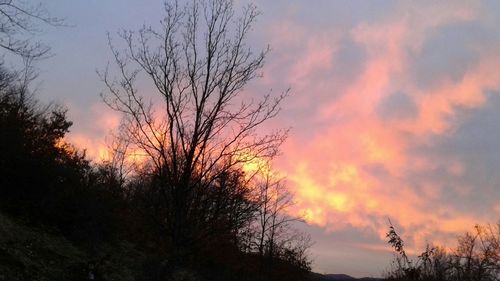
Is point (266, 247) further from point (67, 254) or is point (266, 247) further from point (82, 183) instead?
point (67, 254)

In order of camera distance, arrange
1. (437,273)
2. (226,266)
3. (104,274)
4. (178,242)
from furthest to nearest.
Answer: (226,266), (104,274), (437,273), (178,242)

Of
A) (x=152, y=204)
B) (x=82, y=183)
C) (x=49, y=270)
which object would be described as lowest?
(x=49, y=270)

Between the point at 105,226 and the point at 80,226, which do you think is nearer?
the point at 80,226

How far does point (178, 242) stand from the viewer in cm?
877

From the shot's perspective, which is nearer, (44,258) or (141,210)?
(141,210)

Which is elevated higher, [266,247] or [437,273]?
[266,247]

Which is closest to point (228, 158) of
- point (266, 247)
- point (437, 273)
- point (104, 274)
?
point (437, 273)

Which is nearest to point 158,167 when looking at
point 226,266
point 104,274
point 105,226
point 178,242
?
point 178,242

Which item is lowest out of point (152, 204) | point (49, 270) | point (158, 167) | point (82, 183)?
point (49, 270)

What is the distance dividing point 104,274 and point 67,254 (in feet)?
5.48

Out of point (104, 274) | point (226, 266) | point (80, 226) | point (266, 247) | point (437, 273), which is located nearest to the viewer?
point (437, 273)

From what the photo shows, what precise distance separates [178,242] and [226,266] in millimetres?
20371

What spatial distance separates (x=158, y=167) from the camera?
9148mm

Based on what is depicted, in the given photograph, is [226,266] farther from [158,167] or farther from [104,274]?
[158,167]
